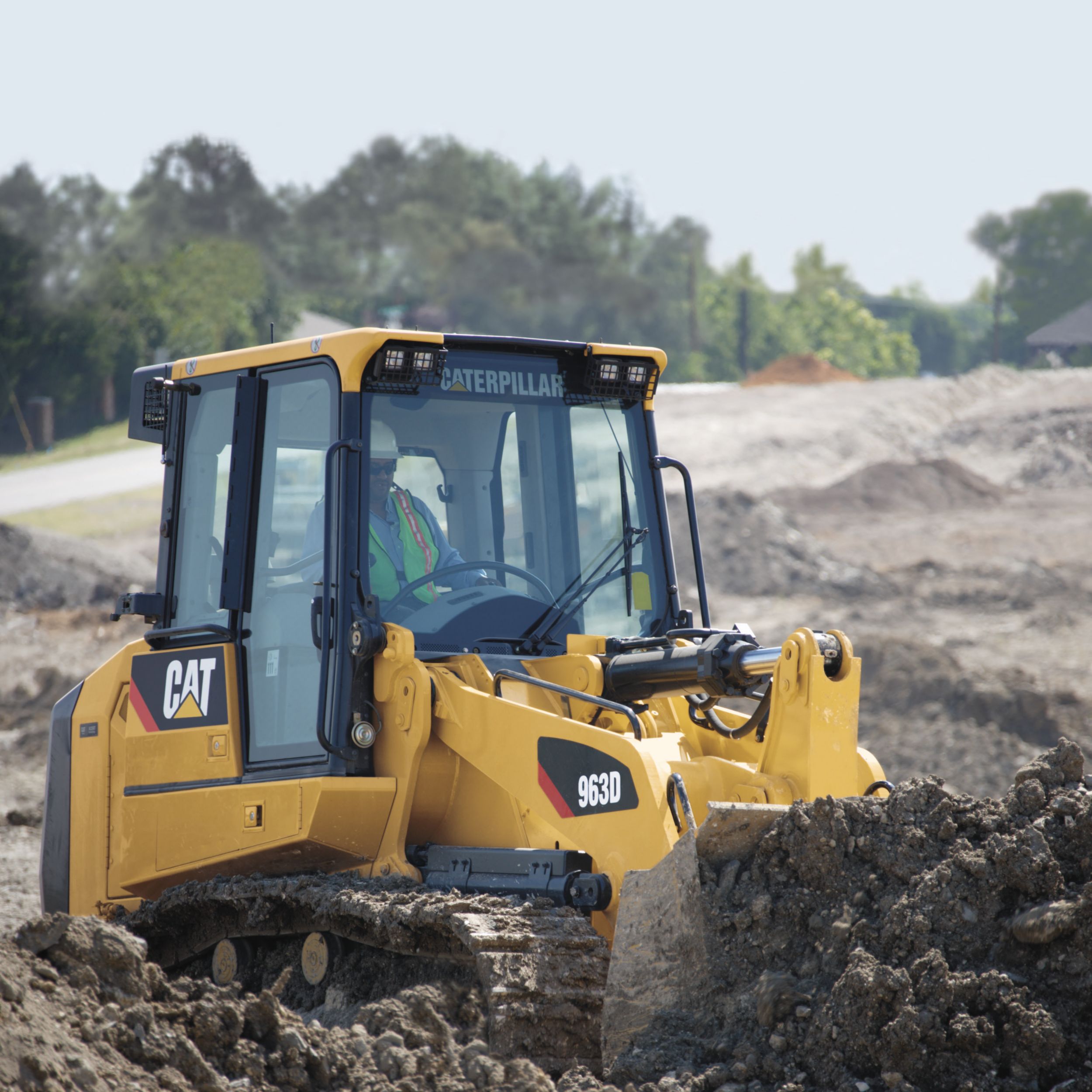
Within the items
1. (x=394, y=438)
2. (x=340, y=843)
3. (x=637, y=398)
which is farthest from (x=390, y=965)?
(x=637, y=398)

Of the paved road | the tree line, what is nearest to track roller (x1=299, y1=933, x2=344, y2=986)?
the tree line

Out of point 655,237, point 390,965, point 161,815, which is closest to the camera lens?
point 390,965

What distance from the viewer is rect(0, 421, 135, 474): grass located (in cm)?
3422

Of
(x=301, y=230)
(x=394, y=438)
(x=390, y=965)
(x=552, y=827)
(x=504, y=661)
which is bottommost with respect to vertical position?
(x=390, y=965)

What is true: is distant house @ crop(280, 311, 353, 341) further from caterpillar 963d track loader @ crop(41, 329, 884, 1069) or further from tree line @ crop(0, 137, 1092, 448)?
caterpillar 963d track loader @ crop(41, 329, 884, 1069)

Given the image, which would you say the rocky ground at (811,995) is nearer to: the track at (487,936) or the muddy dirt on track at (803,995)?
the muddy dirt on track at (803,995)

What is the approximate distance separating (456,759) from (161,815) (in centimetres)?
138

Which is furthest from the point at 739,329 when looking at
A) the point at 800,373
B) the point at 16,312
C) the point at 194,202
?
the point at 16,312

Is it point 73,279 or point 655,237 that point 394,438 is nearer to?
point 73,279

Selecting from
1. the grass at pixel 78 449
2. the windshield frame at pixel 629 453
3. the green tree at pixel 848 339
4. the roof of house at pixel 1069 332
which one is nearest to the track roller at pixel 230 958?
the windshield frame at pixel 629 453

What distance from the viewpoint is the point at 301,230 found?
47.8 m

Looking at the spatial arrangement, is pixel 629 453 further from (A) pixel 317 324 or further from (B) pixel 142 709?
(A) pixel 317 324

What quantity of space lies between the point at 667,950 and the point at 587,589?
1868 millimetres

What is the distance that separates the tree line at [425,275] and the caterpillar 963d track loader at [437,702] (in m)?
1.78
